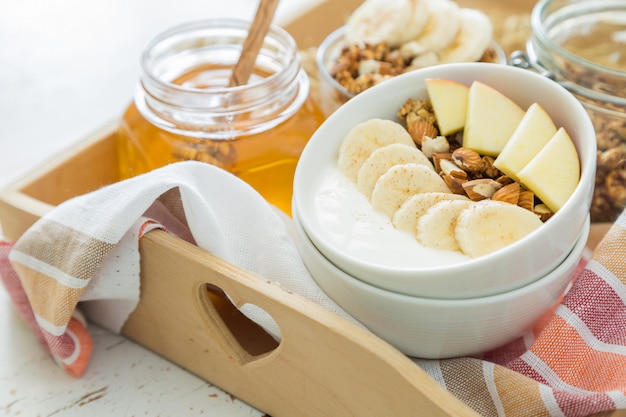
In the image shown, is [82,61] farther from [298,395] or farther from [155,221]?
[298,395]

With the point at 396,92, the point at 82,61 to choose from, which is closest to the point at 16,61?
the point at 82,61

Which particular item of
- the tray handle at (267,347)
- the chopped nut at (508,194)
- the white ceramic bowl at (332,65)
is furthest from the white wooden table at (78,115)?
the chopped nut at (508,194)

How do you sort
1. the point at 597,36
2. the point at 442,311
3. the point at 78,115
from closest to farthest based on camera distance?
1. the point at 442,311
2. the point at 597,36
3. the point at 78,115

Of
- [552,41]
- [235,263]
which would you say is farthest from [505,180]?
[552,41]

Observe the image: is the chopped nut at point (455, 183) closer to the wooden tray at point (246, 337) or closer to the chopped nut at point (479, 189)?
the chopped nut at point (479, 189)

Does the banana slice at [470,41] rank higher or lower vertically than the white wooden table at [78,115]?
higher

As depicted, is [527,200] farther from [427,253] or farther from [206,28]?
[206,28]
